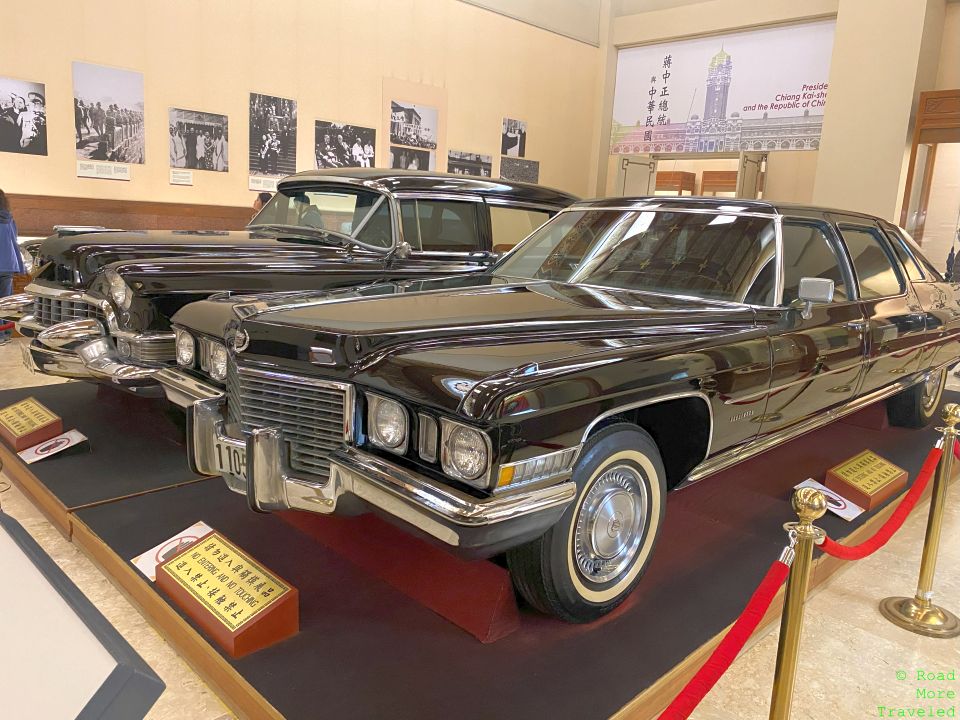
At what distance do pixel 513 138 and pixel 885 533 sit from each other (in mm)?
10201

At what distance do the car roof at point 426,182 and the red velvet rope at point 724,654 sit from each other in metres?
3.63

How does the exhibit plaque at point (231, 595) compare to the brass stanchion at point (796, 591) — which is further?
the exhibit plaque at point (231, 595)

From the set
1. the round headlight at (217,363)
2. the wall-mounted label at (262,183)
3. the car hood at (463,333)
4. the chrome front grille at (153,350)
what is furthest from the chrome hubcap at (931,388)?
the wall-mounted label at (262,183)

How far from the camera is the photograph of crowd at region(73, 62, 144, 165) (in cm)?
748

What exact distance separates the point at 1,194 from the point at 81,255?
3360 mm

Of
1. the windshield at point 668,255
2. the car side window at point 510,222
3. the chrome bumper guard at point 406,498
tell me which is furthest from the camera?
the car side window at point 510,222

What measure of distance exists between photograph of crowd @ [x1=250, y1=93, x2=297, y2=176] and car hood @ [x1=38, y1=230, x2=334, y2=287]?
14.3 feet

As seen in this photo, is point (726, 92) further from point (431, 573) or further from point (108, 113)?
point (431, 573)

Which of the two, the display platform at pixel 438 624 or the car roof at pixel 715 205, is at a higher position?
the car roof at pixel 715 205

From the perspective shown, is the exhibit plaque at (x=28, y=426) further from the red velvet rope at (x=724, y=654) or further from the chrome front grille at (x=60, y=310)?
the red velvet rope at (x=724, y=654)

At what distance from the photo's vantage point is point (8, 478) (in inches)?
149

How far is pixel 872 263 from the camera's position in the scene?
3955 mm

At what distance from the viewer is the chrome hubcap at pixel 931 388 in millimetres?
4730

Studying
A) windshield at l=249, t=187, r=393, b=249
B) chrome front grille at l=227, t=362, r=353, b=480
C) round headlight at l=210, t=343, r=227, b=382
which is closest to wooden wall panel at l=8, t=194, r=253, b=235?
windshield at l=249, t=187, r=393, b=249
